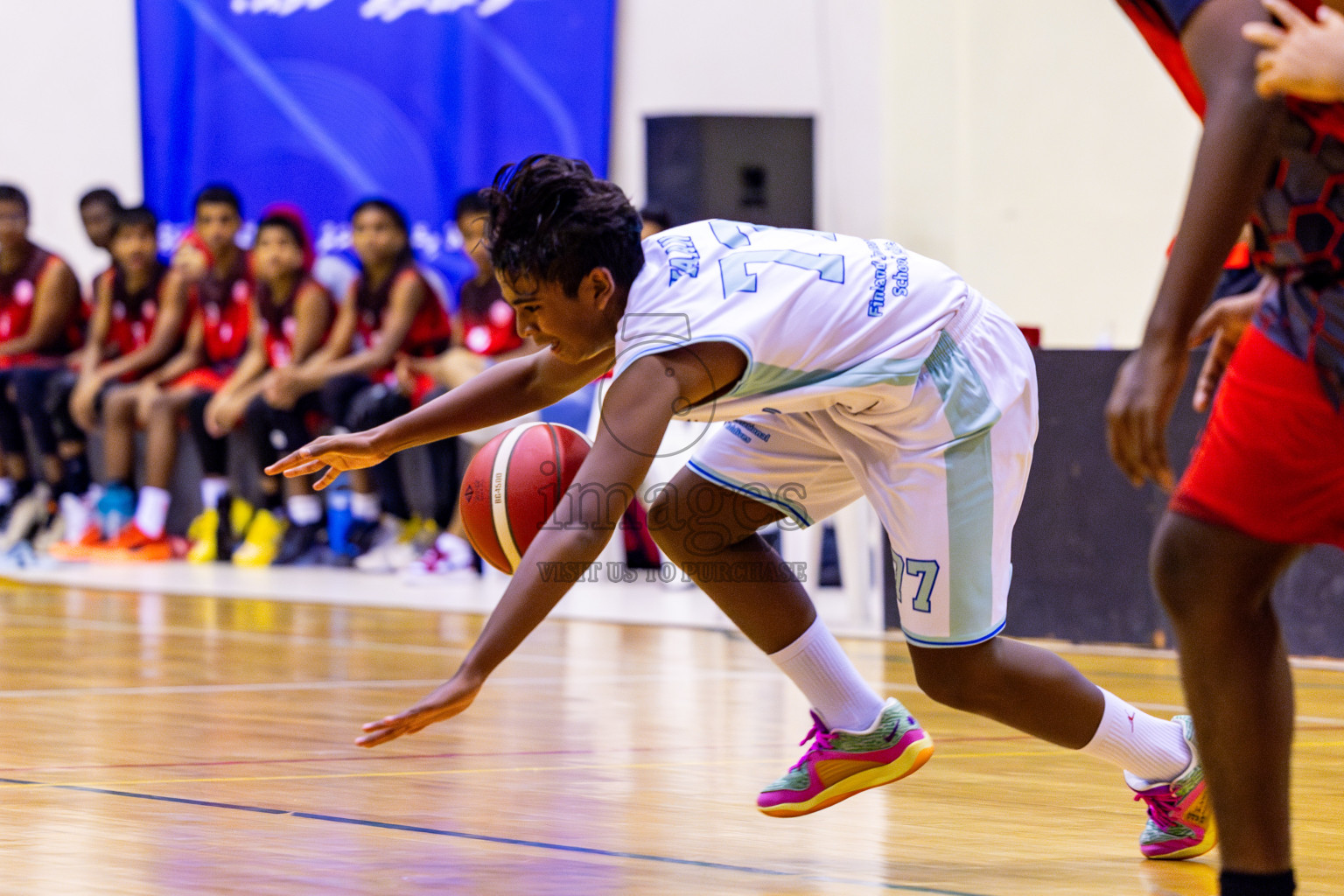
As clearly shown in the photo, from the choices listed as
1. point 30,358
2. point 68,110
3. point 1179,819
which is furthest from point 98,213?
point 1179,819

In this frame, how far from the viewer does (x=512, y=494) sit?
3381 mm

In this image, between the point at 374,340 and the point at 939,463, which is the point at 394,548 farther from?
the point at 939,463

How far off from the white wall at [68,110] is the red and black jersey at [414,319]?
3254 millimetres

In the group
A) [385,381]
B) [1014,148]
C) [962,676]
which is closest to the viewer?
[962,676]

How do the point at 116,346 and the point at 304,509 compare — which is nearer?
the point at 304,509

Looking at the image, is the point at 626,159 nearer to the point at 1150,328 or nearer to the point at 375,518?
the point at 375,518

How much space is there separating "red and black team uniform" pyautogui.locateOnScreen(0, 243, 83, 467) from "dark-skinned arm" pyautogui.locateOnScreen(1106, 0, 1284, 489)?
9042 millimetres

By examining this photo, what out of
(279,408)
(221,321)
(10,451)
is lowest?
(10,451)

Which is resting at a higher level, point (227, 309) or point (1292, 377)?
point (1292, 377)

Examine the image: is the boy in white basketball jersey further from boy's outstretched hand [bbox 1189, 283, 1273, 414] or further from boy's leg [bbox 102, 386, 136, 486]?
boy's leg [bbox 102, 386, 136, 486]

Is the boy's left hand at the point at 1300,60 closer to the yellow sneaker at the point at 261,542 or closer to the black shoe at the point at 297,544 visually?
the black shoe at the point at 297,544

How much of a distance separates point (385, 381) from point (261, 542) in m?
1.13

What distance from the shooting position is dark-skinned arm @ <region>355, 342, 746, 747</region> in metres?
2.30

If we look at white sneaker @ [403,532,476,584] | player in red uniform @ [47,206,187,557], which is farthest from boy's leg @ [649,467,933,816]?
player in red uniform @ [47,206,187,557]
